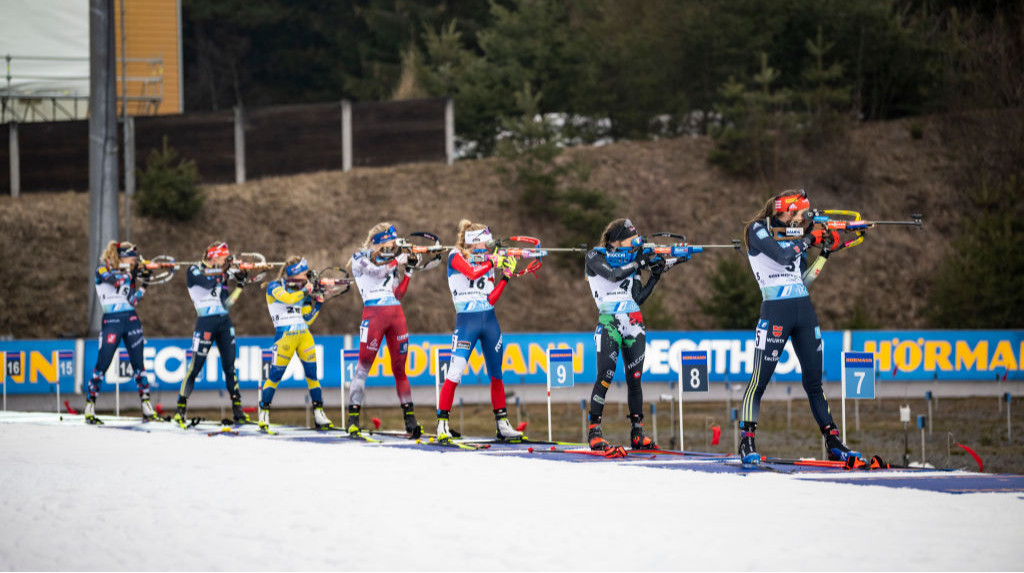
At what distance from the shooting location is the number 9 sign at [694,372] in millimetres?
13273

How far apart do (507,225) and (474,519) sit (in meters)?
31.0

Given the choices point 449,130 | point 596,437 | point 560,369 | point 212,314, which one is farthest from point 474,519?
point 449,130

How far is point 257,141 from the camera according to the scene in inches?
1550

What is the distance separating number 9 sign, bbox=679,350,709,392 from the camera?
13.3m

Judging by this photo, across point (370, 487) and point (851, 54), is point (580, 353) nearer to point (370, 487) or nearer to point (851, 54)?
point (370, 487)

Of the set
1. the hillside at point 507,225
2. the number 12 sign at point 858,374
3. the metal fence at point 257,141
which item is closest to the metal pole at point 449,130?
the metal fence at point 257,141

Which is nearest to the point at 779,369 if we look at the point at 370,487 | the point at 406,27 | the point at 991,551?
the point at 370,487

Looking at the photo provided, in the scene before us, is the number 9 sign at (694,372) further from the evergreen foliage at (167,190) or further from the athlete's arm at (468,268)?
the evergreen foliage at (167,190)

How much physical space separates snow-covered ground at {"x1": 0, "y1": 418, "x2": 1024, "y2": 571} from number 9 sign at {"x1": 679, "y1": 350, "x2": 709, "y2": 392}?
2.24m

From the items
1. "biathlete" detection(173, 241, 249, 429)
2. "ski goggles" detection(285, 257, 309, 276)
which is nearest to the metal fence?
"biathlete" detection(173, 241, 249, 429)

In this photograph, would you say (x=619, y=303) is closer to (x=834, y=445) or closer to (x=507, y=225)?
(x=834, y=445)

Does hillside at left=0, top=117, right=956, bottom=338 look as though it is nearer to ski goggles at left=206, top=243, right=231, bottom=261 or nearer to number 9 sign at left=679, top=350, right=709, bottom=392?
ski goggles at left=206, top=243, right=231, bottom=261

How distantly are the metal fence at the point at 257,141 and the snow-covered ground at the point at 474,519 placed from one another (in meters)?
28.0

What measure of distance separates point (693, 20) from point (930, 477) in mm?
33685
